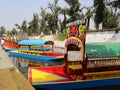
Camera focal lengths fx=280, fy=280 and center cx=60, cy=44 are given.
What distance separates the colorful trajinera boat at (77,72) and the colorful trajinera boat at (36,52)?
13.2m

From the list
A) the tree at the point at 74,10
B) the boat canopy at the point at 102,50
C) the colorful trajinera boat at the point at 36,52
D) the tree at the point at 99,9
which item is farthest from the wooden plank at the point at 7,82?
the tree at the point at 74,10

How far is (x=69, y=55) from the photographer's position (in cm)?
1333

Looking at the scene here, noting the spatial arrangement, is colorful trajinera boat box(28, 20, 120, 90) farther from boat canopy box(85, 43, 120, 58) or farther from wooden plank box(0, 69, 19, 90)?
wooden plank box(0, 69, 19, 90)

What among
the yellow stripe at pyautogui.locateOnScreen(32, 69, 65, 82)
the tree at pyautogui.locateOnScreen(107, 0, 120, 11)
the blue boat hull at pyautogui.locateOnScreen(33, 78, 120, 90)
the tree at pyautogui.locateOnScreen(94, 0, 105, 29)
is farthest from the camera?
the tree at pyautogui.locateOnScreen(94, 0, 105, 29)

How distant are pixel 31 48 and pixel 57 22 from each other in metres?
33.7

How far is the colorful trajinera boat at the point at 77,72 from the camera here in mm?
12359

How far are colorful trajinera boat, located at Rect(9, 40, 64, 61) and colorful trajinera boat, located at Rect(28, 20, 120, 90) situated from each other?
13.2 metres

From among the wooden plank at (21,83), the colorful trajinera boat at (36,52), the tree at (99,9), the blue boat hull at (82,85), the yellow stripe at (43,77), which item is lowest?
the blue boat hull at (82,85)

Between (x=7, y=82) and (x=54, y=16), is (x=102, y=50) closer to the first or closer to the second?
(x=7, y=82)

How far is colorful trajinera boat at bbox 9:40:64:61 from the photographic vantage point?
27.6 m

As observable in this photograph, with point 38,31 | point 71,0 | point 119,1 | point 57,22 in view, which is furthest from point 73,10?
point 38,31

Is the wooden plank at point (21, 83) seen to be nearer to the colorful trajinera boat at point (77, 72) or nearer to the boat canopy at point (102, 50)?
the colorful trajinera boat at point (77, 72)

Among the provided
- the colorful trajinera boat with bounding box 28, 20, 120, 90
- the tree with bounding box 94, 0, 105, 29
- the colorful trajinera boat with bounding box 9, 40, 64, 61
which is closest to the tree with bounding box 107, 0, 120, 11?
the tree with bounding box 94, 0, 105, 29

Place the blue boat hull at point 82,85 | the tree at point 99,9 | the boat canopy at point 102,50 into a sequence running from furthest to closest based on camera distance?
the tree at point 99,9
the boat canopy at point 102,50
the blue boat hull at point 82,85
